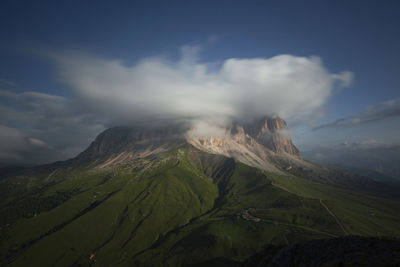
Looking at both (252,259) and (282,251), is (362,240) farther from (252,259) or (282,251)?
(252,259)

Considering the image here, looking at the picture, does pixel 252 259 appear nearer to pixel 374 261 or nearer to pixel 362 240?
pixel 362 240

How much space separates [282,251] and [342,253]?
42.9 feet

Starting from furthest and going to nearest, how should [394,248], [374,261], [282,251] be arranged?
[282,251], [394,248], [374,261]

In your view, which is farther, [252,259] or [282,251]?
[252,259]

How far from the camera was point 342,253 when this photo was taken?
33656 mm

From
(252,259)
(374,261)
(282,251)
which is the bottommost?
(252,259)

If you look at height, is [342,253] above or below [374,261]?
below

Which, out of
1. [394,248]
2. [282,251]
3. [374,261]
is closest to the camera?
[374,261]

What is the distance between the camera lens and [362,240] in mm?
35281

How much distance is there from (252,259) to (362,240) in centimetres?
2616

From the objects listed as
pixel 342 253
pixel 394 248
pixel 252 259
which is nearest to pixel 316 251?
pixel 342 253

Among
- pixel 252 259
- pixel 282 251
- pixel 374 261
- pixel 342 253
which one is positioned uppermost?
pixel 374 261

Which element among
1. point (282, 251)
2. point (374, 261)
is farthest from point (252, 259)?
point (374, 261)

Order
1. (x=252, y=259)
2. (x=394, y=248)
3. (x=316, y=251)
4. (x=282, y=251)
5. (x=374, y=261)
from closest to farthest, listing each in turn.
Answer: (x=374, y=261) → (x=394, y=248) → (x=316, y=251) → (x=282, y=251) → (x=252, y=259)
